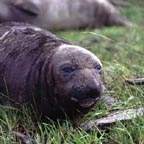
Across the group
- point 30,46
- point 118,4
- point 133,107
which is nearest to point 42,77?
point 30,46

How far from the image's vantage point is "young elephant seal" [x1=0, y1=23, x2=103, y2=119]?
4.31 meters

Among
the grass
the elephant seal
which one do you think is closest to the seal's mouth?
the grass

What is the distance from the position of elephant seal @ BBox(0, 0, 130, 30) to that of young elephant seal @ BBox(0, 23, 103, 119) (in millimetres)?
4283

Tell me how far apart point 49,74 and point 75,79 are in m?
0.27

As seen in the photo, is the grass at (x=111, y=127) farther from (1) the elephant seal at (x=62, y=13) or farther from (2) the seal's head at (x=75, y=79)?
(1) the elephant seal at (x=62, y=13)

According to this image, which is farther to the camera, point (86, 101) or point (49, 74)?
point (49, 74)

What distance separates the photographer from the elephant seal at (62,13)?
945 centimetres

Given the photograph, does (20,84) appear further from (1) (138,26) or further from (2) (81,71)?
(1) (138,26)

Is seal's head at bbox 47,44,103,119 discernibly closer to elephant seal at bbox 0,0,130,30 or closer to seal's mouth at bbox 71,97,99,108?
seal's mouth at bbox 71,97,99,108

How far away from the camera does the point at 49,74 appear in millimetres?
4520

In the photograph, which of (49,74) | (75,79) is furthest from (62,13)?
(75,79)

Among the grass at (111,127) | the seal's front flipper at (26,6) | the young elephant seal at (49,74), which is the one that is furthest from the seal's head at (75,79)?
the seal's front flipper at (26,6)

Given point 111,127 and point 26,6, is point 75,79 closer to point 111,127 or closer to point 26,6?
point 111,127

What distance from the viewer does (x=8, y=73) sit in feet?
16.1
